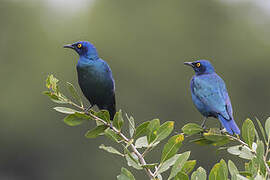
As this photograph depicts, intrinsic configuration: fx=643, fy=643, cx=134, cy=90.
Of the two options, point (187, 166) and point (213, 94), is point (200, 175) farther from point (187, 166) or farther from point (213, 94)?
point (213, 94)

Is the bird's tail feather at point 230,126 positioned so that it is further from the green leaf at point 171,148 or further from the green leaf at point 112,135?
the green leaf at point 112,135

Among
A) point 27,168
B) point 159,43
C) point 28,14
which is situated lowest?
point 27,168

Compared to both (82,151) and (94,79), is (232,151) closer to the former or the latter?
(94,79)

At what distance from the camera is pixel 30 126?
48.3m

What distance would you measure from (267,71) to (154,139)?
4522 cm

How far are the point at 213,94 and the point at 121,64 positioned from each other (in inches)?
1642

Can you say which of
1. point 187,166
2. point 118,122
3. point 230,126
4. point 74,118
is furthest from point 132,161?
point 230,126

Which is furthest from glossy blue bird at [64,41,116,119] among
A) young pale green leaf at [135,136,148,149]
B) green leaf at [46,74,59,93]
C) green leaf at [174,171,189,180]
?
green leaf at [174,171,189,180]

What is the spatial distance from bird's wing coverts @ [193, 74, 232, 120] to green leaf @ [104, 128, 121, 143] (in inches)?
57.7

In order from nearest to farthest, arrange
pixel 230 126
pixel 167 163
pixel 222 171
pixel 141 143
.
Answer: pixel 222 171 → pixel 167 163 → pixel 141 143 → pixel 230 126

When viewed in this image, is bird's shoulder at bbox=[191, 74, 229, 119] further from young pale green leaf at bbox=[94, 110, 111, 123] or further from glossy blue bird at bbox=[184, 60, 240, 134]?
young pale green leaf at bbox=[94, 110, 111, 123]

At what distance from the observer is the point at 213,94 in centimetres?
550

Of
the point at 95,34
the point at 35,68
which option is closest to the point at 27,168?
the point at 35,68

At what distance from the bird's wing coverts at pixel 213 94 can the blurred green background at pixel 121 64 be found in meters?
31.6
